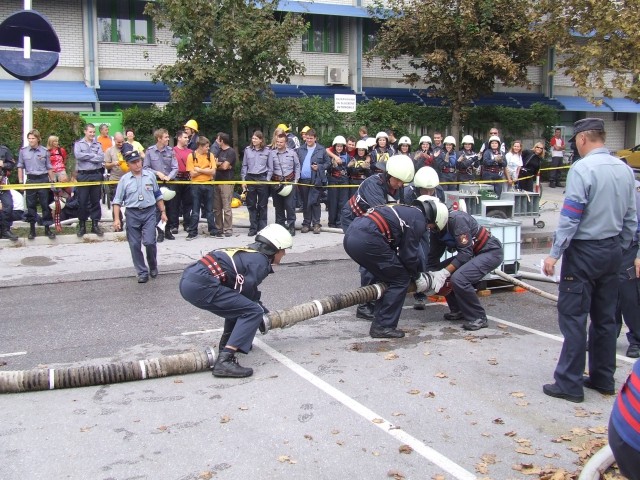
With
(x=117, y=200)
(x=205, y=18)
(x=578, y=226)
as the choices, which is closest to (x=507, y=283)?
(x=578, y=226)

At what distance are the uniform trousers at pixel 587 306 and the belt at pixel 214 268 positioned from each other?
284 centimetres

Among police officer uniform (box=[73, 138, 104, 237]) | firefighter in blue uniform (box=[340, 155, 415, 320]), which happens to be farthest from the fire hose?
police officer uniform (box=[73, 138, 104, 237])

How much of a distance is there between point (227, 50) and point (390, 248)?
504 inches

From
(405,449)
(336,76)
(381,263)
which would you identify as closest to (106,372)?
(405,449)

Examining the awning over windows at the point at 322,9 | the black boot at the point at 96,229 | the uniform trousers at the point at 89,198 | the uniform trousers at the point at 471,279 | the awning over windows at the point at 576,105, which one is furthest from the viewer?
the awning over windows at the point at 576,105

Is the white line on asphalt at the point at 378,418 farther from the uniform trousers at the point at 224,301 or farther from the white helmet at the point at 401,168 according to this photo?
the white helmet at the point at 401,168

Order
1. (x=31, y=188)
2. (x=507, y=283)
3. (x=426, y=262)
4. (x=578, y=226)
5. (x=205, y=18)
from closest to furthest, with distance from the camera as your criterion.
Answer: (x=578, y=226) → (x=426, y=262) → (x=507, y=283) → (x=31, y=188) → (x=205, y=18)

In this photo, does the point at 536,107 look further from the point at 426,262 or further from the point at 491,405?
the point at 491,405

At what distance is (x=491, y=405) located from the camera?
5781 millimetres

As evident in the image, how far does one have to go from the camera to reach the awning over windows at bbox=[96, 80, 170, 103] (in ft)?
73.7

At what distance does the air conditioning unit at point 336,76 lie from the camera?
86.7 feet

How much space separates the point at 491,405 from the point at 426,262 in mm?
2844

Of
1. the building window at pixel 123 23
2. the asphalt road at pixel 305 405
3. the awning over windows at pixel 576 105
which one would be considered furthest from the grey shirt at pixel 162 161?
the awning over windows at pixel 576 105

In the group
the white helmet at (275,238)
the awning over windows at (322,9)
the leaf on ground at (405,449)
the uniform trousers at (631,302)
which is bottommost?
the leaf on ground at (405,449)
